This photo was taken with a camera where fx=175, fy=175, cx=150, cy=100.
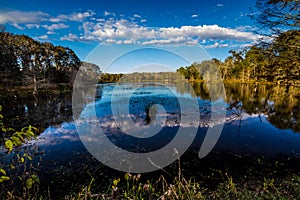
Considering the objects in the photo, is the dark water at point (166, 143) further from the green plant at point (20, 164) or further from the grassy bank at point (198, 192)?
the grassy bank at point (198, 192)

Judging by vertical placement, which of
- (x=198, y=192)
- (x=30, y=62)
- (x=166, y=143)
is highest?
(x=30, y=62)

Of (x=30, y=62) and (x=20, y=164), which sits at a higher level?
(x=30, y=62)

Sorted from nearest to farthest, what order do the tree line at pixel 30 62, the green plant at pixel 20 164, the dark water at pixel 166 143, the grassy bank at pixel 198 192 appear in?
the green plant at pixel 20 164, the grassy bank at pixel 198 192, the dark water at pixel 166 143, the tree line at pixel 30 62

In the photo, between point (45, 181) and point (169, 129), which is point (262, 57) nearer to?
point (169, 129)

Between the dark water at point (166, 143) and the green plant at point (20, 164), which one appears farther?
the dark water at point (166, 143)

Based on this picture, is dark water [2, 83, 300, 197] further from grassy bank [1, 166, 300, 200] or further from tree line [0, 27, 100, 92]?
tree line [0, 27, 100, 92]

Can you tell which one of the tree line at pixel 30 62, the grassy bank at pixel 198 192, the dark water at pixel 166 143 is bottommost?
the dark water at pixel 166 143

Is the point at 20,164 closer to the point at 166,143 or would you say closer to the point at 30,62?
the point at 166,143

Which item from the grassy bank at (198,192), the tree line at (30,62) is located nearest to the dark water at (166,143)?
the grassy bank at (198,192)

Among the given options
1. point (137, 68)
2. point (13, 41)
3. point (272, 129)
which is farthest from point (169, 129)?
point (13, 41)

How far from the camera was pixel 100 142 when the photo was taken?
8047mm

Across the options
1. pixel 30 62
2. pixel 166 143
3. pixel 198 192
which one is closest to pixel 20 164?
pixel 166 143

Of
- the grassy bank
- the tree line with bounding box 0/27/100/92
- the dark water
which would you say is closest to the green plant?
the dark water

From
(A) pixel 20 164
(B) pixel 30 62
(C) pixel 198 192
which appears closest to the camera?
(C) pixel 198 192
